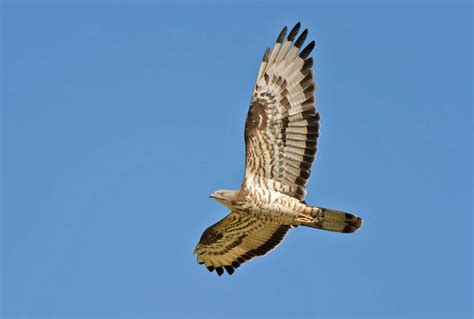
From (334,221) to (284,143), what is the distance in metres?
1.45

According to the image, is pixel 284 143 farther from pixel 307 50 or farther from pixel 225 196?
pixel 307 50

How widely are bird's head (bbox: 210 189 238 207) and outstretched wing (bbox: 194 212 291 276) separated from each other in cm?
80

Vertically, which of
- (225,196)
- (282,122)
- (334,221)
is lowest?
(334,221)

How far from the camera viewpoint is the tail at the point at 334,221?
13.3m

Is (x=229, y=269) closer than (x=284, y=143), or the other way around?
(x=284, y=143)

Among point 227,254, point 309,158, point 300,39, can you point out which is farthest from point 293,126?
point 227,254

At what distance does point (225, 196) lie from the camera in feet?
42.5

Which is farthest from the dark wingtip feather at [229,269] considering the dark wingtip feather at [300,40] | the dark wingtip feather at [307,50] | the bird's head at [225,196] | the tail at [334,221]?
the dark wingtip feather at [300,40]

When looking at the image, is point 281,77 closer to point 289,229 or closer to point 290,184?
point 290,184

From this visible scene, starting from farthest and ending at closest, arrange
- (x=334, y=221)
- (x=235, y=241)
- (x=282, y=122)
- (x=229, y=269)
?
1. (x=229, y=269)
2. (x=235, y=241)
3. (x=334, y=221)
4. (x=282, y=122)

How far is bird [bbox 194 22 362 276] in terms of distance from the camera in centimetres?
1312

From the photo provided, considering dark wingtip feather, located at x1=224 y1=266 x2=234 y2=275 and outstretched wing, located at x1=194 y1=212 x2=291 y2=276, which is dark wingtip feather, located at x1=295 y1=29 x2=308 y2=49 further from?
dark wingtip feather, located at x1=224 y1=266 x2=234 y2=275

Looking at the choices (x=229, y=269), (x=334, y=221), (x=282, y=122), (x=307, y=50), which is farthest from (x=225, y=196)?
(x=307, y=50)

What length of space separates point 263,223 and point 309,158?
1.61m
